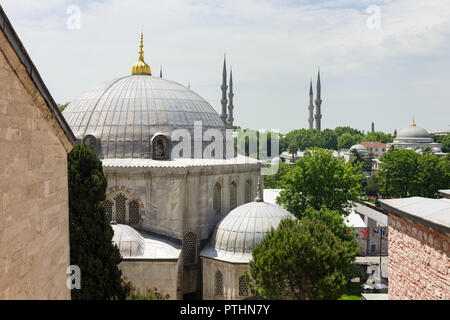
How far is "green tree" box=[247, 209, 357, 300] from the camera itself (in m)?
13.9

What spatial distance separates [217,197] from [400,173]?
2845 cm

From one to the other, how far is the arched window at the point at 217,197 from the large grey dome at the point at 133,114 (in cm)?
338

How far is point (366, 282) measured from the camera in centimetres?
2339

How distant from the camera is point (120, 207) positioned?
1952 cm

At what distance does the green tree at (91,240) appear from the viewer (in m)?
13.0

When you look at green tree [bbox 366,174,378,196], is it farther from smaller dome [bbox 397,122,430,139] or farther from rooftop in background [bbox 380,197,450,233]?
smaller dome [bbox 397,122,430,139]

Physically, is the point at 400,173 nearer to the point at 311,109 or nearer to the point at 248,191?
the point at 248,191

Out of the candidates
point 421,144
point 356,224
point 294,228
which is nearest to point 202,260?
point 294,228

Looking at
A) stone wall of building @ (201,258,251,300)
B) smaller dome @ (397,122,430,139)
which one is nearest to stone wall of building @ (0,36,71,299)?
stone wall of building @ (201,258,251,300)

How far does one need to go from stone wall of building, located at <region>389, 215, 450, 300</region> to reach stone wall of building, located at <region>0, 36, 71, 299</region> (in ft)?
24.3

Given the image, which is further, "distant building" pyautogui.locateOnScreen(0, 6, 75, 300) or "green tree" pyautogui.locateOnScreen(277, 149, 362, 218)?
"green tree" pyautogui.locateOnScreen(277, 149, 362, 218)

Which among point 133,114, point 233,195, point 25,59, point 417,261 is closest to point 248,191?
point 233,195
